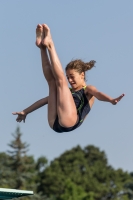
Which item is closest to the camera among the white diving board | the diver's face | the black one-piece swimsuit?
the black one-piece swimsuit

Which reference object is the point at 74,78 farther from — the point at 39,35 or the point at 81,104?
the point at 39,35

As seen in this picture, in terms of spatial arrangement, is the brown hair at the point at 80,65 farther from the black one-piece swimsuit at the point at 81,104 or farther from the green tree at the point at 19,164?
the green tree at the point at 19,164

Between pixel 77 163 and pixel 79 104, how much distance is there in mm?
74557

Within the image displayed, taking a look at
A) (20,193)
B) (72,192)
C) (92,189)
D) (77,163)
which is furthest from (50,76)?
(77,163)

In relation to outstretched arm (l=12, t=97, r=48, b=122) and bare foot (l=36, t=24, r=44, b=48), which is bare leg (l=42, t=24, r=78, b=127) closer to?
bare foot (l=36, t=24, r=44, b=48)

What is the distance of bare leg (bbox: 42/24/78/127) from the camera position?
34.9ft

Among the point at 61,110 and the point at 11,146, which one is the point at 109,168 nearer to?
the point at 11,146

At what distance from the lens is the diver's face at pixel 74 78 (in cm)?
1125

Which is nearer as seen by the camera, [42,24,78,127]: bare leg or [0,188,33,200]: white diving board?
[42,24,78,127]: bare leg

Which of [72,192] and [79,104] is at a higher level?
[72,192]

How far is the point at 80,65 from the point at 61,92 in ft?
2.61

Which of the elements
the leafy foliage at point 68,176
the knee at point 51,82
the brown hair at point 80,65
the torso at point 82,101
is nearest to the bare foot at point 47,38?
the knee at point 51,82

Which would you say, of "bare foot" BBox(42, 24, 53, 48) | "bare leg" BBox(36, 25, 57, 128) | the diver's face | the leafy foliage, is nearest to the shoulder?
the diver's face

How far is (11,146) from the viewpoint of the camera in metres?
70.7
